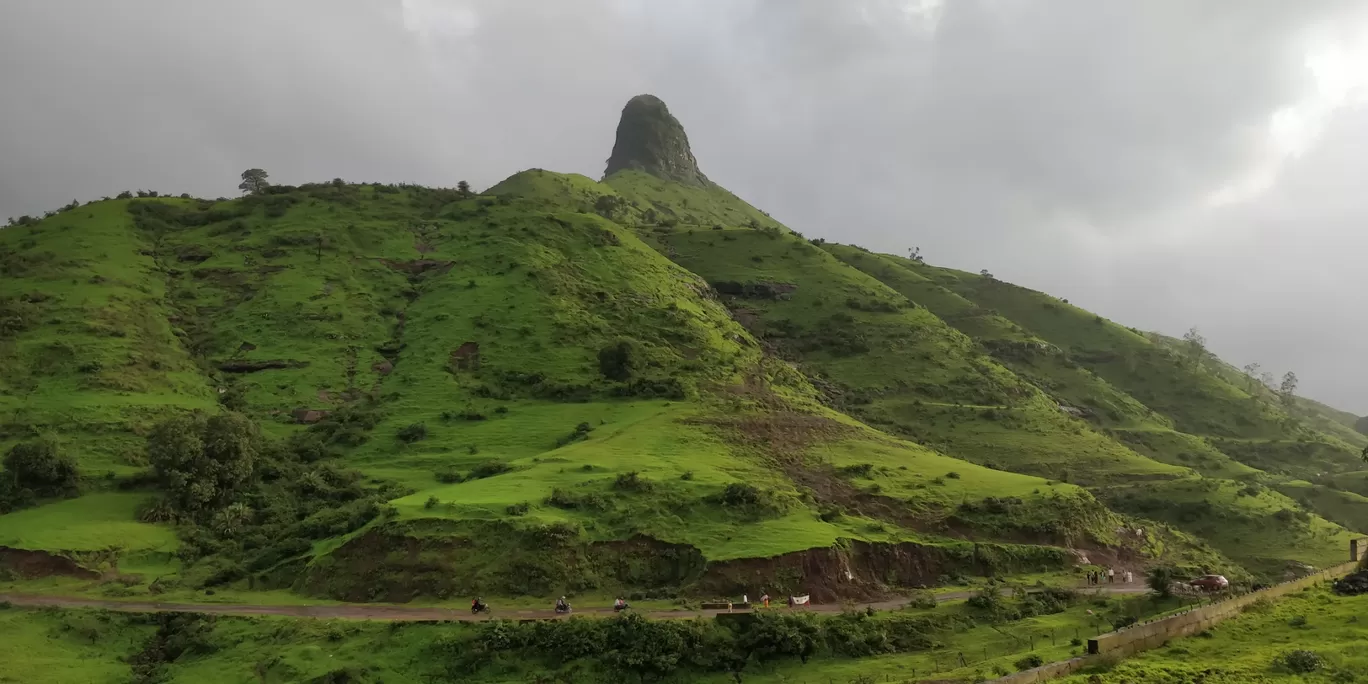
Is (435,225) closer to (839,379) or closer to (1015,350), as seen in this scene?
(839,379)

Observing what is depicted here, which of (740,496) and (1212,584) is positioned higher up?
(740,496)

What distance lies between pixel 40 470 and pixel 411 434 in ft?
81.9

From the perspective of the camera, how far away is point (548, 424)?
6969 cm

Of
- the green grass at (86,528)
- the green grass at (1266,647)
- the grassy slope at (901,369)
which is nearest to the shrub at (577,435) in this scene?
the green grass at (86,528)

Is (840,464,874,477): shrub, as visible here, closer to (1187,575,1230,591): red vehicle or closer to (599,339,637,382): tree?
(1187,575,1230,591): red vehicle

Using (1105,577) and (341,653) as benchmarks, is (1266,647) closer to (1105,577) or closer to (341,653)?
(1105,577)

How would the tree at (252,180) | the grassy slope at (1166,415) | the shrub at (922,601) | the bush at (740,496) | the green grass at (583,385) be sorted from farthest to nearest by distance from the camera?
the tree at (252,180) → the grassy slope at (1166,415) → the green grass at (583,385) → the bush at (740,496) → the shrub at (922,601)

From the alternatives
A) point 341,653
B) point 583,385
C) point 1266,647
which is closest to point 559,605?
point 341,653

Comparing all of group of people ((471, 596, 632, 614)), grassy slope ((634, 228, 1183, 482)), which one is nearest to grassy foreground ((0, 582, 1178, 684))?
group of people ((471, 596, 632, 614))

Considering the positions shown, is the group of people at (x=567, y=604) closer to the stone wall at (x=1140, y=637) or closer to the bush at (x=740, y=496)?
the bush at (x=740, y=496)

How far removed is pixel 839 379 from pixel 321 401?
200 feet

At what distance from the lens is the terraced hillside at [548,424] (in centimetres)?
4553

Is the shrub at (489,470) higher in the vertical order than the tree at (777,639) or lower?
higher

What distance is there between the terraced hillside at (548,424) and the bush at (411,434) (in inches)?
12.7
